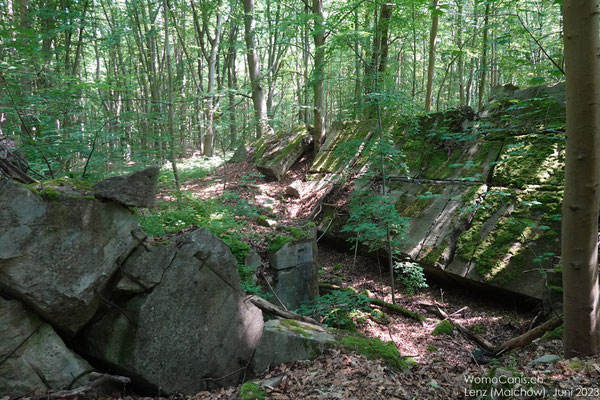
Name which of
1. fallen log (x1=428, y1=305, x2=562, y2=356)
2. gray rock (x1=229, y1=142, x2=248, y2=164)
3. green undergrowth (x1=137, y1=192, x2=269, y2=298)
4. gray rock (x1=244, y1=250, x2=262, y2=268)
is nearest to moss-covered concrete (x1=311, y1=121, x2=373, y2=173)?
green undergrowth (x1=137, y1=192, x2=269, y2=298)

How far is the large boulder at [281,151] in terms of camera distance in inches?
501

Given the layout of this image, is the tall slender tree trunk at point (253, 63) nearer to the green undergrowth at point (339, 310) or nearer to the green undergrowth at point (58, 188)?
the green undergrowth at point (339, 310)

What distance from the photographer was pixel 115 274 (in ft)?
13.3

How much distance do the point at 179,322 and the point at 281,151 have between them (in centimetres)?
989

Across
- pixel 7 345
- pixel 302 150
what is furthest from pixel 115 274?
pixel 302 150

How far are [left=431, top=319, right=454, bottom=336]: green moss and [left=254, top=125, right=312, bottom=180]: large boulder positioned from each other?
8.00m

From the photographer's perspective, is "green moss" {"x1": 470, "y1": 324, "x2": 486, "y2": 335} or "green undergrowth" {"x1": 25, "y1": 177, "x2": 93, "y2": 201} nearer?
"green undergrowth" {"x1": 25, "y1": 177, "x2": 93, "y2": 201}

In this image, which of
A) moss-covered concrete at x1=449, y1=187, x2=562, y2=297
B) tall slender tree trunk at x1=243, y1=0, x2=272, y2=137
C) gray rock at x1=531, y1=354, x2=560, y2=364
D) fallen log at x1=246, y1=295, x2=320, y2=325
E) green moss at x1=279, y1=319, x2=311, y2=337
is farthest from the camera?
tall slender tree trunk at x1=243, y1=0, x2=272, y2=137

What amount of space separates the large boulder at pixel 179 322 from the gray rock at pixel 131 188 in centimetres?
61

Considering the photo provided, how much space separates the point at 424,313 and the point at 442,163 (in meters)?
3.96

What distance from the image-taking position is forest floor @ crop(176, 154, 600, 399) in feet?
9.29

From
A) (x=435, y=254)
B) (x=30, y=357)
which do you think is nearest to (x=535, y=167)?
(x=435, y=254)

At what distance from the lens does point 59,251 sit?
11.9 ft

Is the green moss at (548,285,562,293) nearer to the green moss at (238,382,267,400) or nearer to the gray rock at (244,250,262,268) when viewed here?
the green moss at (238,382,267,400)
